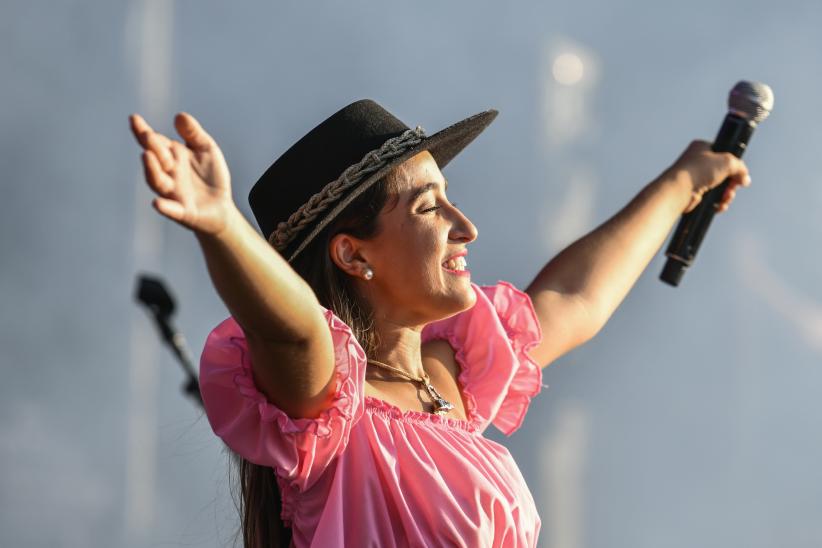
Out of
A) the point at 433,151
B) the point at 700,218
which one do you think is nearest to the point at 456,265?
the point at 433,151

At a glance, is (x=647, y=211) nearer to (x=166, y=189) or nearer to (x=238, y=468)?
(x=238, y=468)

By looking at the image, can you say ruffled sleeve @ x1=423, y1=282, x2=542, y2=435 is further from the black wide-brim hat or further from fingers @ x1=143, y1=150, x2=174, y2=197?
fingers @ x1=143, y1=150, x2=174, y2=197

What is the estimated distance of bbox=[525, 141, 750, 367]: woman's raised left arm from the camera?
280 centimetres

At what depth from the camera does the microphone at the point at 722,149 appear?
285 centimetres

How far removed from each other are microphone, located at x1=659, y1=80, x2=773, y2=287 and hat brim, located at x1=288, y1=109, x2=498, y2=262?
0.55 metres

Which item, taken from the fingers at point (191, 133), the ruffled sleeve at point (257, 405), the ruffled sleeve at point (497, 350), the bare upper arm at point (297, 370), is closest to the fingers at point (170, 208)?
the fingers at point (191, 133)

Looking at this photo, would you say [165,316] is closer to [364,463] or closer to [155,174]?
[364,463]

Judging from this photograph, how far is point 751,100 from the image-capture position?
2832mm

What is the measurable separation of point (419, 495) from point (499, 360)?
485 millimetres

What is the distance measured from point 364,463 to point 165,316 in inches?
46.3

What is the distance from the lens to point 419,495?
7.38 feet

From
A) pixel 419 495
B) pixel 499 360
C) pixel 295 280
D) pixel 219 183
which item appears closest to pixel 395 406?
pixel 419 495

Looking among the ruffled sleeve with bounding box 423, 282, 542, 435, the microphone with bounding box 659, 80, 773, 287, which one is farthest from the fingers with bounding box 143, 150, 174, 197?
the microphone with bounding box 659, 80, 773, 287

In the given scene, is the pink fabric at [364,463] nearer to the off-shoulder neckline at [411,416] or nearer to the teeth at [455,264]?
the off-shoulder neckline at [411,416]
